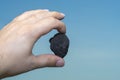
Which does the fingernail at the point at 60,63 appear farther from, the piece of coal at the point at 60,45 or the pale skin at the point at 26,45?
the piece of coal at the point at 60,45

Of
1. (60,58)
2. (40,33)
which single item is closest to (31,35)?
(40,33)

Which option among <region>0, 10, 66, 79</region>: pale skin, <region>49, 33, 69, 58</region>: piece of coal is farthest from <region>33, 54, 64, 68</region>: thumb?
<region>49, 33, 69, 58</region>: piece of coal

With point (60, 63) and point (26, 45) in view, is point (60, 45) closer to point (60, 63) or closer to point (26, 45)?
point (60, 63)

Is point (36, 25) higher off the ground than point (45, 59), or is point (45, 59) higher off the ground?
point (36, 25)

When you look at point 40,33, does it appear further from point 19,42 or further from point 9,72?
point 9,72

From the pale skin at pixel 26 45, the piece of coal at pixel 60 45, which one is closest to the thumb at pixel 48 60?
the pale skin at pixel 26 45

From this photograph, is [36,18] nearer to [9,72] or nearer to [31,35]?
[31,35]

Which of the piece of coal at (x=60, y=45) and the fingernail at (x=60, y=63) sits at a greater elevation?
the piece of coal at (x=60, y=45)
